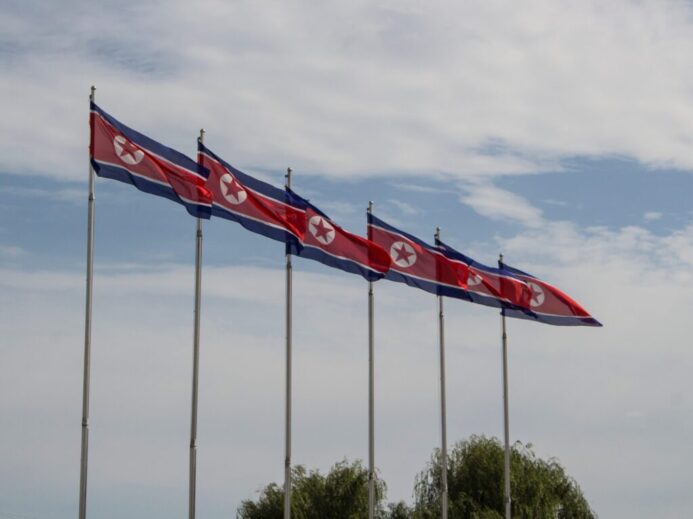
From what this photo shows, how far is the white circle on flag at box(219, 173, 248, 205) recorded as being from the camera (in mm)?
33594

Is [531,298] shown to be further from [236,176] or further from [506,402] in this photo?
[236,176]

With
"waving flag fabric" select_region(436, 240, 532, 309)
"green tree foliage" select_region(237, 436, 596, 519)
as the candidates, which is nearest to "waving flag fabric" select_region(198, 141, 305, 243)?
"waving flag fabric" select_region(436, 240, 532, 309)

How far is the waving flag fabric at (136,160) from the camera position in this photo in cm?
3097

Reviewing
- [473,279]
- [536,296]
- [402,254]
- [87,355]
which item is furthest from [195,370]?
[536,296]

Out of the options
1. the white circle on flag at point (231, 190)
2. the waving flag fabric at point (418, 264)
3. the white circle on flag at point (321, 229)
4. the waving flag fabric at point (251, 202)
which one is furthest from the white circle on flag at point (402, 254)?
the white circle on flag at point (231, 190)

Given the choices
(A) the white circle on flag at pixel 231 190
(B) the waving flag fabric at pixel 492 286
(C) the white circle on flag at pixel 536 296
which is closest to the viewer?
(A) the white circle on flag at pixel 231 190

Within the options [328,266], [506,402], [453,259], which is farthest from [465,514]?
[328,266]

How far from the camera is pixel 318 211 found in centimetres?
3609

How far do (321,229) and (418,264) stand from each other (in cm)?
607

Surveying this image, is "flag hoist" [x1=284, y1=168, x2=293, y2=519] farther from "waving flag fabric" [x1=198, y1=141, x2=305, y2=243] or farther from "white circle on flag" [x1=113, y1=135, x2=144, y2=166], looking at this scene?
"white circle on flag" [x1=113, y1=135, x2=144, y2=166]

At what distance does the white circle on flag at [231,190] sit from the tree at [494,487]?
29.4 meters

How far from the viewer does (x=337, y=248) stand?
36656 millimetres

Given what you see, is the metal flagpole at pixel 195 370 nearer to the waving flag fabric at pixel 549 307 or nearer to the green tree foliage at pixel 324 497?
the waving flag fabric at pixel 549 307

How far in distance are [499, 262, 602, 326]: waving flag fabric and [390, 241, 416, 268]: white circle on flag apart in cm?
477
